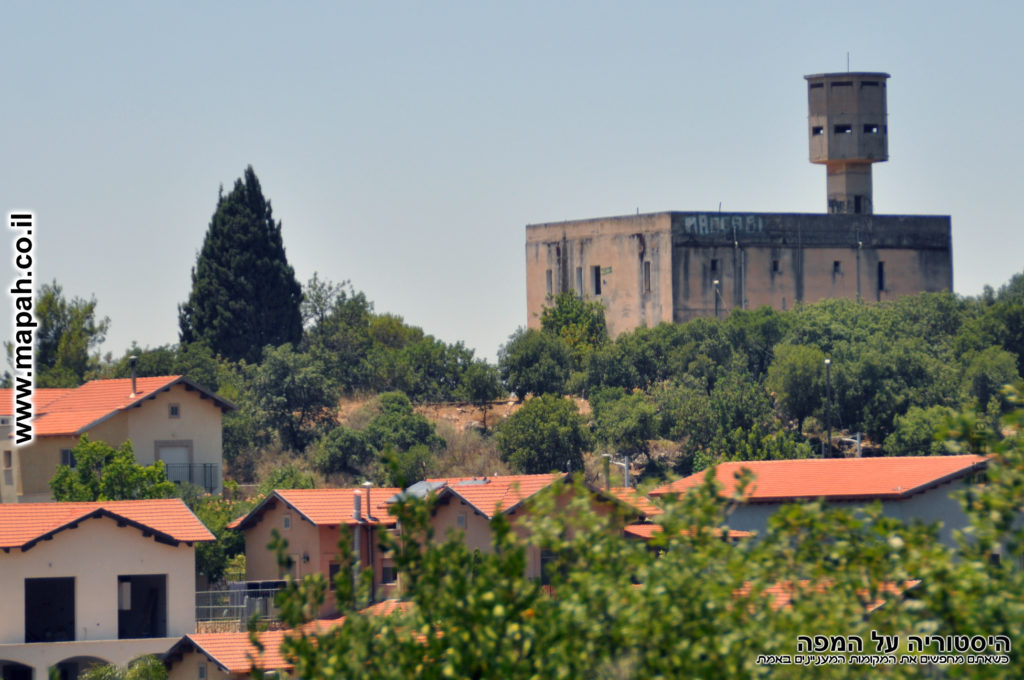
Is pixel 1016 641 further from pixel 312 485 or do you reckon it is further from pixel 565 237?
pixel 565 237

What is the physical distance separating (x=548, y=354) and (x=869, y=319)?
13.6m

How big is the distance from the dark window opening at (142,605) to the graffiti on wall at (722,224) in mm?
42028

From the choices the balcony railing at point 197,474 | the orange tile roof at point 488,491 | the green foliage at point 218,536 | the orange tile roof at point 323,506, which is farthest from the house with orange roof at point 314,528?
the balcony railing at point 197,474

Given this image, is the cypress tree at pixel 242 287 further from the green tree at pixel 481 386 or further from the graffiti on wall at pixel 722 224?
the graffiti on wall at pixel 722 224

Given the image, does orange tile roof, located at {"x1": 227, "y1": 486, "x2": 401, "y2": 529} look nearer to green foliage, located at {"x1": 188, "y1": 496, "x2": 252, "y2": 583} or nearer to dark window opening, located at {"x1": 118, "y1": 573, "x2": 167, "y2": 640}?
green foliage, located at {"x1": 188, "y1": 496, "x2": 252, "y2": 583}

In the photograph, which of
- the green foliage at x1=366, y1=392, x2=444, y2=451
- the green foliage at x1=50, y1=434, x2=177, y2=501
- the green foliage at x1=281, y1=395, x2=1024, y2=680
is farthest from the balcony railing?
the green foliage at x1=281, y1=395, x2=1024, y2=680

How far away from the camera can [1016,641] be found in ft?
46.7

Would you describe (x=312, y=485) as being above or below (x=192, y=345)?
below

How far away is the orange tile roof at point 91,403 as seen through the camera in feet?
177

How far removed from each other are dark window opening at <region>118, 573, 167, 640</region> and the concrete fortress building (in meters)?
40.3

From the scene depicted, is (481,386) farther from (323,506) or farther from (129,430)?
(323,506)

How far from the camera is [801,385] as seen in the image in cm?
7056

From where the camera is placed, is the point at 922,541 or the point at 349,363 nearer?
the point at 922,541

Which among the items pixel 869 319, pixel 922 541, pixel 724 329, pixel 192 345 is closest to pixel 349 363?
pixel 192 345
